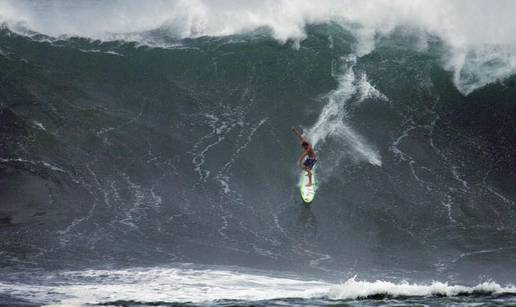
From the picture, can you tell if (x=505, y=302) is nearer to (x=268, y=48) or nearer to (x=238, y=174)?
(x=238, y=174)

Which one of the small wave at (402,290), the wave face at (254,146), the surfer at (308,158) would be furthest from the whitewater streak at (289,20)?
the small wave at (402,290)

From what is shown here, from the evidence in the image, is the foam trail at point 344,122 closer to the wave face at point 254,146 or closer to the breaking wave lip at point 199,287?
the wave face at point 254,146

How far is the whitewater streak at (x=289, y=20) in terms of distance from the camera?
2369cm

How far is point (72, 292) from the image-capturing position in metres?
11.8

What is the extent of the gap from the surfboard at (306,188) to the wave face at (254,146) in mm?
211

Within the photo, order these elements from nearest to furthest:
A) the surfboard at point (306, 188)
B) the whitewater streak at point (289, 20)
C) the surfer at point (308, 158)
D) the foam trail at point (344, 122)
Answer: the surfboard at point (306, 188), the surfer at point (308, 158), the foam trail at point (344, 122), the whitewater streak at point (289, 20)

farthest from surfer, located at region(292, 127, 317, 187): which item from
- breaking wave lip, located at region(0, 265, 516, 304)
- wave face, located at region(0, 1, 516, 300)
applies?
breaking wave lip, located at region(0, 265, 516, 304)

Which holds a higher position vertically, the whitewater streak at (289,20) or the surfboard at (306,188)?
the whitewater streak at (289,20)

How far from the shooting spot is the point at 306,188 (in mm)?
17484

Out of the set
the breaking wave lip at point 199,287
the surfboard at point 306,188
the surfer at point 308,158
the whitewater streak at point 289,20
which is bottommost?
the breaking wave lip at point 199,287

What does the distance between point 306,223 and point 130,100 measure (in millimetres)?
6879

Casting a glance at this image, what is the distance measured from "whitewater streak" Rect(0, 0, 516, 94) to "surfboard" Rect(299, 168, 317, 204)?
680 cm

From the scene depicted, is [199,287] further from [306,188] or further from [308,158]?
[308,158]

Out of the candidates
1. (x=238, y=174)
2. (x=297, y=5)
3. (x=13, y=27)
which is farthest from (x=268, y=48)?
(x=13, y=27)
